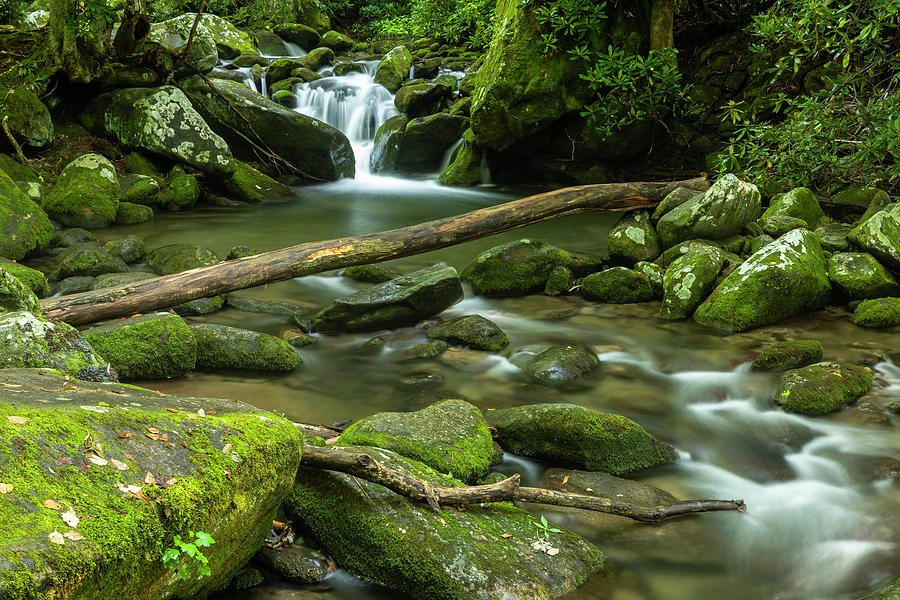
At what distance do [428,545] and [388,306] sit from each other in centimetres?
384

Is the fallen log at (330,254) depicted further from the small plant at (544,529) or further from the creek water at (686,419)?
the small plant at (544,529)

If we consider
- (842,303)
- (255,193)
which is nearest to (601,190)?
(842,303)

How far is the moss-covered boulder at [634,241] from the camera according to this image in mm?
7948

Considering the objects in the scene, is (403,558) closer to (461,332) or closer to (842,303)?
(461,332)

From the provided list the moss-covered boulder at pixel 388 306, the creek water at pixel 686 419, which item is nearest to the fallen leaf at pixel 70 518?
the creek water at pixel 686 419

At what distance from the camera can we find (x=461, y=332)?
6.14 metres

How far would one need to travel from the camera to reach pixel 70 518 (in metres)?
1.83

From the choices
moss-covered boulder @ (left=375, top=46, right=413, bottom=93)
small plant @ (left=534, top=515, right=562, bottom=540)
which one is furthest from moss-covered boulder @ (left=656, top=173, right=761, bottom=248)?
moss-covered boulder @ (left=375, top=46, right=413, bottom=93)

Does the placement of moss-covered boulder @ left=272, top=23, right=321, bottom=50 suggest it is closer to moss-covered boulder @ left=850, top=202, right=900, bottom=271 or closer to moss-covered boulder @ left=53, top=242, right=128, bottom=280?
moss-covered boulder @ left=53, top=242, right=128, bottom=280

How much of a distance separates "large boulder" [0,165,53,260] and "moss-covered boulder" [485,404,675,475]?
7014mm

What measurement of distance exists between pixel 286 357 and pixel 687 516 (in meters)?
3.34

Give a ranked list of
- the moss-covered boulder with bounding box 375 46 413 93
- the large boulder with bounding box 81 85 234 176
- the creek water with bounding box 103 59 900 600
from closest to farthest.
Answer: the creek water with bounding box 103 59 900 600 → the large boulder with bounding box 81 85 234 176 → the moss-covered boulder with bounding box 375 46 413 93

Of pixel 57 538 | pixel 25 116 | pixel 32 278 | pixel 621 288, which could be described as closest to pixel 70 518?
pixel 57 538

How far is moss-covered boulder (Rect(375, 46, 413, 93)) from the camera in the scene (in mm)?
17562
